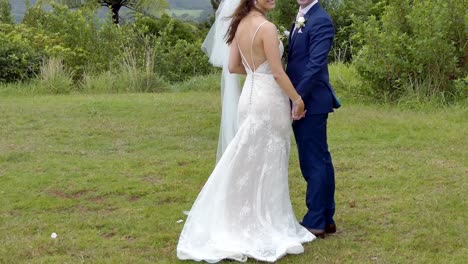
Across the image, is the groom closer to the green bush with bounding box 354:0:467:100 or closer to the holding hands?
the holding hands

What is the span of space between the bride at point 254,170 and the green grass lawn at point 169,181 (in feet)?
0.85

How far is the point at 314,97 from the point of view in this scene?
229 inches

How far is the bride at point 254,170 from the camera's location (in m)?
5.70

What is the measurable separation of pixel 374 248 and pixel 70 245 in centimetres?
237

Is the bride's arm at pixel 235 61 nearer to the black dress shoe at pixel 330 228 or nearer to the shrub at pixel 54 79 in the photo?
the black dress shoe at pixel 330 228

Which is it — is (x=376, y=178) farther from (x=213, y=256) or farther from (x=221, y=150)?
(x=213, y=256)

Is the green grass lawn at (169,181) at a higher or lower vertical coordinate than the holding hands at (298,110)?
lower

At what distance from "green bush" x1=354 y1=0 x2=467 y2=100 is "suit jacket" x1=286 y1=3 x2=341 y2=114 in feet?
24.0

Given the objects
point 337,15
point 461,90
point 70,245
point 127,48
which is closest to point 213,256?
point 70,245

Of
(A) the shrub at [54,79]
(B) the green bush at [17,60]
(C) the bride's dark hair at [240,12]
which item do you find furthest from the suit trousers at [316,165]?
(B) the green bush at [17,60]

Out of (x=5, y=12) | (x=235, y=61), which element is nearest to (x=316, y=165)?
(x=235, y=61)

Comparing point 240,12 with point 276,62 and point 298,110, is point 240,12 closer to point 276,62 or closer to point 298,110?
point 276,62

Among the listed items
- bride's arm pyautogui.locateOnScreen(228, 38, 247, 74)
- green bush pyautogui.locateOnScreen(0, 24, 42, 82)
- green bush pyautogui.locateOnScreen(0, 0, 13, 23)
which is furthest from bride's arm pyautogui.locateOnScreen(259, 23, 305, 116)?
green bush pyautogui.locateOnScreen(0, 0, 13, 23)

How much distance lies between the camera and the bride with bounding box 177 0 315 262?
5.70 meters
